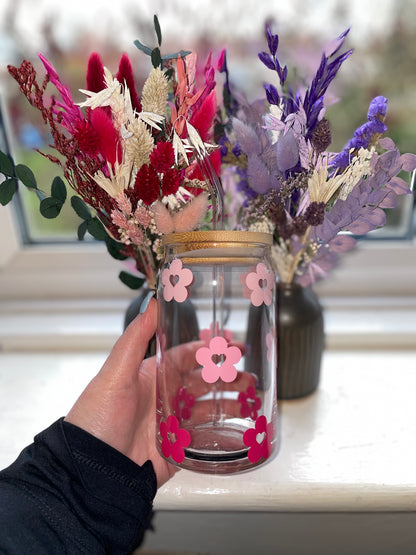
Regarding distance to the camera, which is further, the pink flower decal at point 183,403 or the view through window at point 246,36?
the view through window at point 246,36

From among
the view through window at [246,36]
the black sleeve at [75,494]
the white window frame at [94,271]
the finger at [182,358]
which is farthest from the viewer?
the white window frame at [94,271]

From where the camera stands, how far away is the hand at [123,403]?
524 mm

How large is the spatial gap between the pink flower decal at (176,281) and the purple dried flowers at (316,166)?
141 millimetres

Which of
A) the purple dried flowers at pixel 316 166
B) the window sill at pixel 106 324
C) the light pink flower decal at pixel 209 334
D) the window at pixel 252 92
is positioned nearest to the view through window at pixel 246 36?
the window at pixel 252 92

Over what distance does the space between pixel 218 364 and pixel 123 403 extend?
0.42ft

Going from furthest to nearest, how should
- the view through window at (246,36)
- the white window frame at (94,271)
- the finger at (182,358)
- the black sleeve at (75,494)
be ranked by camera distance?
the white window frame at (94,271) → the view through window at (246,36) → the finger at (182,358) → the black sleeve at (75,494)

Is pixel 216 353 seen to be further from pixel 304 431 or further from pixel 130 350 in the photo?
pixel 304 431

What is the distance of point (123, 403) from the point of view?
540 mm

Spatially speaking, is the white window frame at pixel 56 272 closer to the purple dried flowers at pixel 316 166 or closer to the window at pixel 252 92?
the window at pixel 252 92

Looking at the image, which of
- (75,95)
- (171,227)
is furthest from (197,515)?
(75,95)

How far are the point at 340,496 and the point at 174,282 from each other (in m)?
0.33

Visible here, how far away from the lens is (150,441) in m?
0.58

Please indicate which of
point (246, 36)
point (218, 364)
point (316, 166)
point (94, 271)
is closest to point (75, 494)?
point (218, 364)

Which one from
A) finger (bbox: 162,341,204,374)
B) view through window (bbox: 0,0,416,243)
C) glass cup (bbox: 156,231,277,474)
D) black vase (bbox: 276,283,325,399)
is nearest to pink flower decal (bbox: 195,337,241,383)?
glass cup (bbox: 156,231,277,474)
